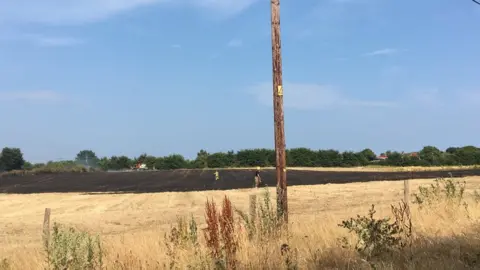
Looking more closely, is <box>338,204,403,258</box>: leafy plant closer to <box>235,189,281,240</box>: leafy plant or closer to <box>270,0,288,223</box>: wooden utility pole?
<box>235,189,281,240</box>: leafy plant

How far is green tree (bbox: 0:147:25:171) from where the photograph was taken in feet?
331

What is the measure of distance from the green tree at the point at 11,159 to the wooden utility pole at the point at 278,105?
99.9m

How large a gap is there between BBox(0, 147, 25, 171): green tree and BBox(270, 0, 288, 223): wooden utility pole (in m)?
99.9

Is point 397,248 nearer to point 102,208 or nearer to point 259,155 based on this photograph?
point 102,208

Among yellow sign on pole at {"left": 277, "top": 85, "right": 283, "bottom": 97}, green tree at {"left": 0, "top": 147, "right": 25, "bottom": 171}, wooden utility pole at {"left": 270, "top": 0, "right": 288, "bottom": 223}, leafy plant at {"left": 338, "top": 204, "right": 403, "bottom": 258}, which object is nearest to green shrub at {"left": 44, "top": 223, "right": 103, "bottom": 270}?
leafy plant at {"left": 338, "top": 204, "right": 403, "bottom": 258}

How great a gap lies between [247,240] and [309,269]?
6.16ft

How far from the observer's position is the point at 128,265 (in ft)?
25.7

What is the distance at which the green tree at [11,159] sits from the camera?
100750 mm

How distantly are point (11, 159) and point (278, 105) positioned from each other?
101 metres

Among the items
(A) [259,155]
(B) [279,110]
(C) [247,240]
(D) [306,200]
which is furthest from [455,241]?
(A) [259,155]

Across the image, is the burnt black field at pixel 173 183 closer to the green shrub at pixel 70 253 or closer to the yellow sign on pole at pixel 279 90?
the yellow sign on pole at pixel 279 90

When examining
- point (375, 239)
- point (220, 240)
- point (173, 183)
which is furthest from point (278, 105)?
point (173, 183)

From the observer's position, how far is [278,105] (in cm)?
1112

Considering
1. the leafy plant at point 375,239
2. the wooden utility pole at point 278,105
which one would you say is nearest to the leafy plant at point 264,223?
the wooden utility pole at point 278,105
